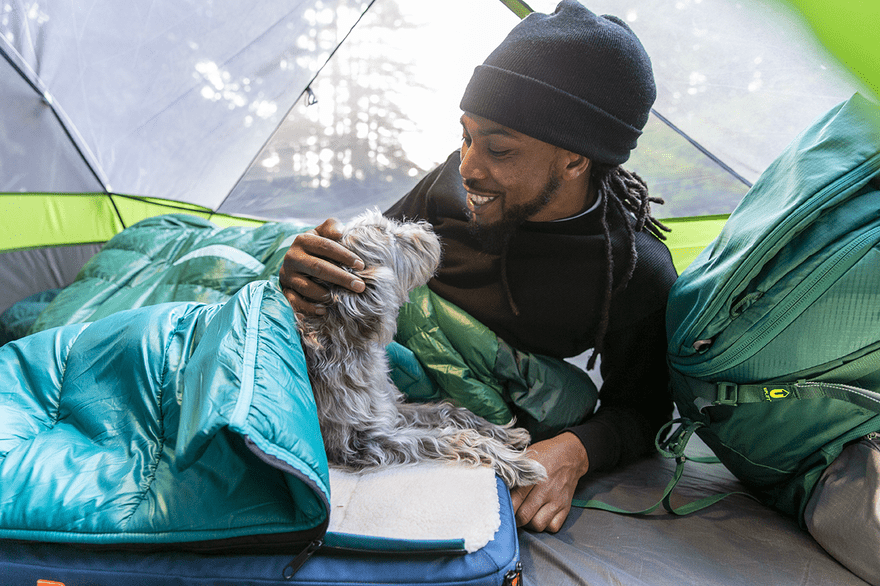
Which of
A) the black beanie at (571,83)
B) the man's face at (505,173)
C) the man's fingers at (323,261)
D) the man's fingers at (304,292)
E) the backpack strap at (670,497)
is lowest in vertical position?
the backpack strap at (670,497)

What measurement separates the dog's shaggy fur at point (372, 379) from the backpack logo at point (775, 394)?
0.52m

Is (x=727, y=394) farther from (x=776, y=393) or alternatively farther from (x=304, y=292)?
(x=304, y=292)

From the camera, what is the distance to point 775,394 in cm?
101

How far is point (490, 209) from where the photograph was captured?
4.49 ft

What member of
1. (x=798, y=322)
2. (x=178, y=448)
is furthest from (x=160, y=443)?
(x=798, y=322)

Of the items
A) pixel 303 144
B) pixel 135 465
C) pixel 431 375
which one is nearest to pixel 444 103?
pixel 303 144

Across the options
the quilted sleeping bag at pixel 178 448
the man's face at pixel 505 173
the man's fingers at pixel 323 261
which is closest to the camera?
the quilted sleeping bag at pixel 178 448

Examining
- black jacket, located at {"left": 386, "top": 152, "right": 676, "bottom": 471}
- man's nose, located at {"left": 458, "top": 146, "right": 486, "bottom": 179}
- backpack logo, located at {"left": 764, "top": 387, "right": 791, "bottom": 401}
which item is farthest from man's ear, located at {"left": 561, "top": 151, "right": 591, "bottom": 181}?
backpack logo, located at {"left": 764, "top": 387, "right": 791, "bottom": 401}

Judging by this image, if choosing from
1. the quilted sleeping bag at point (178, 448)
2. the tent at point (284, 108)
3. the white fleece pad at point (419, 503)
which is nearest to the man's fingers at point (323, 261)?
the quilted sleeping bag at point (178, 448)

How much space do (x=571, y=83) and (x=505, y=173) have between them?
0.91 ft

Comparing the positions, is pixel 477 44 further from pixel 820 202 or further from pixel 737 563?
pixel 737 563

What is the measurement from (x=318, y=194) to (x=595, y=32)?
1754 millimetres

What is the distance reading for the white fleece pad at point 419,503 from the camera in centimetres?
80

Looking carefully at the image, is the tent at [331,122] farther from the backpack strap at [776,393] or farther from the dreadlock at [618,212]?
the dreadlock at [618,212]
